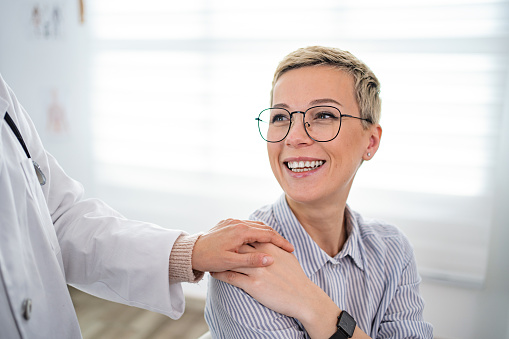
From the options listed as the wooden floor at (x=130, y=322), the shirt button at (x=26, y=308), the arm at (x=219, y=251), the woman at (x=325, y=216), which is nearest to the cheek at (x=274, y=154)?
the woman at (x=325, y=216)

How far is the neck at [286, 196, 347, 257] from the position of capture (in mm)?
1272

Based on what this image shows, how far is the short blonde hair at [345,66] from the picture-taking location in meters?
1.24

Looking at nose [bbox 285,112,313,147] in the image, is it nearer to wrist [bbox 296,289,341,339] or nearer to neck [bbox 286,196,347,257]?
neck [bbox 286,196,347,257]

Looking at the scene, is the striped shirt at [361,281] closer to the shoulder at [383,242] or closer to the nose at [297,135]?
the shoulder at [383,242]

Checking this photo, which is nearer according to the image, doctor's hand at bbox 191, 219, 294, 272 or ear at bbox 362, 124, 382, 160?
doctor's hand at bbox 191, 219, 294, 272

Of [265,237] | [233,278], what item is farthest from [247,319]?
[265,237]

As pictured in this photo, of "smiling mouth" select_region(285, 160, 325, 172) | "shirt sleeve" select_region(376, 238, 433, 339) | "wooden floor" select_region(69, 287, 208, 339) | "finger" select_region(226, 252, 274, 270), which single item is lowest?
"wooden floor" select_region(69, 287, 208, 339)

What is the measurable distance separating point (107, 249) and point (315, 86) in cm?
72

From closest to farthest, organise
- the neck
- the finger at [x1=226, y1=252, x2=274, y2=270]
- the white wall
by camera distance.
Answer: the finger at [x1=226, y1=252, x2=274, y2=270] → the neck → the white wall

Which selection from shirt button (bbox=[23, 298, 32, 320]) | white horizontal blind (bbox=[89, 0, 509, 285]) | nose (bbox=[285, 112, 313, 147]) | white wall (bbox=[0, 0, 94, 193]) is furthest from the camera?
white wall (bbox=[0, 0, 94, 193])

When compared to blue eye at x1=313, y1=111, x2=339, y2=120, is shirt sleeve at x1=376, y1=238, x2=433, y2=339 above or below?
below

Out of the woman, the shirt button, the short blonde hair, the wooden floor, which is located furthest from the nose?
the wooden floor

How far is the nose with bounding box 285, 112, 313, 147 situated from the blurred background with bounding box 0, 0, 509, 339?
42.7 inches

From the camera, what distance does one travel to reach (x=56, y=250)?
3.28ft
